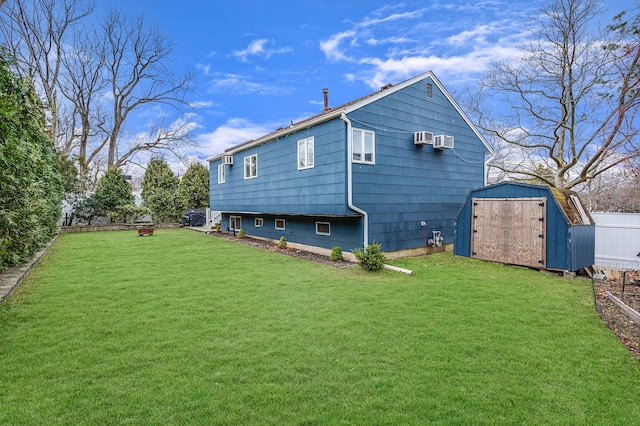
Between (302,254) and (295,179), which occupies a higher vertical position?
(295,179)

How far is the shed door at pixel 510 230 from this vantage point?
830cm

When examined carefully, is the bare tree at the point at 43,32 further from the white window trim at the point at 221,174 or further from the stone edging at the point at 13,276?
the stone edging at the point at 13,276

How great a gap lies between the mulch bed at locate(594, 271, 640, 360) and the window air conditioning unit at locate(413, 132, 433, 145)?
579cm

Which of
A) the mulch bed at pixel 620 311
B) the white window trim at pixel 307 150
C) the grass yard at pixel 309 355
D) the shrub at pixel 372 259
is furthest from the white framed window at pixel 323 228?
the mulch bed at pixel 620 311

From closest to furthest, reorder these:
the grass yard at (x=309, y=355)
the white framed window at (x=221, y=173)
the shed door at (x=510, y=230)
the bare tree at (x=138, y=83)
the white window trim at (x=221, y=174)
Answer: the grass yard at (x=309, y=355) < the shed door at (x=510, y=230) < the white window trim at (x=221, y=174) < the white framed window at (x=221, y=173) < the bare tree at (x=138, y=83)

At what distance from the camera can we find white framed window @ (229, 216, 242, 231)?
56.4ft

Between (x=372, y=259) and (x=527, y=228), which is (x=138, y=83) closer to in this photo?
(x=372, y=259)

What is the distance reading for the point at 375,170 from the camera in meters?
9.69

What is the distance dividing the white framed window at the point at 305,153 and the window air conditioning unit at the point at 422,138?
3421mm

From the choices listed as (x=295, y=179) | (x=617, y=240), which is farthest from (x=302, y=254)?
(x=617, y=240)

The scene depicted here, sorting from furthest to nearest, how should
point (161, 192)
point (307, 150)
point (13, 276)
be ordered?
point (161, 192) < point (307, 150) < point (13, 276)

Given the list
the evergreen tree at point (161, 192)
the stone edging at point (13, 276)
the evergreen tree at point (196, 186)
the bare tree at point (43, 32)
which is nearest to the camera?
the stone edging at point (13, 276)

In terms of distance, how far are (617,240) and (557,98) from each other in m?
5.95

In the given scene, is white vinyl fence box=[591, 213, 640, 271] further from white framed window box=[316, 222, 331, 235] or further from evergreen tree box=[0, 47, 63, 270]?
evergreen tree box=[0, 47, 63, 270]
